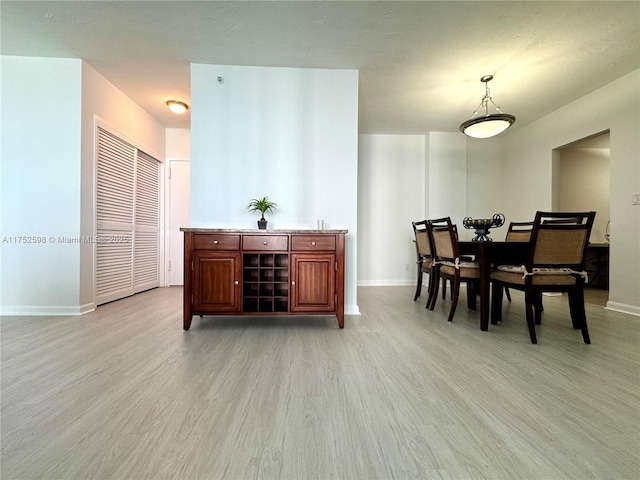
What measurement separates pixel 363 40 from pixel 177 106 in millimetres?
2492

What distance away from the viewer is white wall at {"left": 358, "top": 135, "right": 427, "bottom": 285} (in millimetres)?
4617

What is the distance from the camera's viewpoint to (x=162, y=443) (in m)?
0.96

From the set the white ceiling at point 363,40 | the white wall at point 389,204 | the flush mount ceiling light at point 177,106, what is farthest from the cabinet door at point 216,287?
the white wall at point 389,204

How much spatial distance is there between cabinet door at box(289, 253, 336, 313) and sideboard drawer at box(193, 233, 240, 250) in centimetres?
53

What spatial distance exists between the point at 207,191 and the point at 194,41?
1.30 m

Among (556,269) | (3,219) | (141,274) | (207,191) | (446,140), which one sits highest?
(446,140)

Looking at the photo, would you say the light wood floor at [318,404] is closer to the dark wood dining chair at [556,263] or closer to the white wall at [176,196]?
the dark wood dining chair at [556,263]

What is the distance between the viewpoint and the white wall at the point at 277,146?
8.69 feet

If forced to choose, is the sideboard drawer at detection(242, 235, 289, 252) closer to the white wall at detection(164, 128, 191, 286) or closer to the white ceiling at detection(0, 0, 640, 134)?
the white ceiling at detection(0, 0, 640, 134)

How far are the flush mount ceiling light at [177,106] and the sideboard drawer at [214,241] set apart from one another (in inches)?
87.7

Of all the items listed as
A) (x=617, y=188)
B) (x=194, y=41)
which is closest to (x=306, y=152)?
(x=194, y=41)

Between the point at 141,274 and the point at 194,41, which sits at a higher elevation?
the point at 194,41

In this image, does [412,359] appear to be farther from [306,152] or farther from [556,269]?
[306,152]

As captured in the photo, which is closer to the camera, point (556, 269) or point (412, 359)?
point (412, 359)
